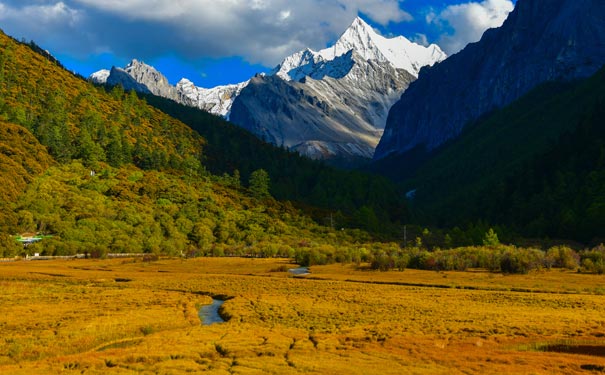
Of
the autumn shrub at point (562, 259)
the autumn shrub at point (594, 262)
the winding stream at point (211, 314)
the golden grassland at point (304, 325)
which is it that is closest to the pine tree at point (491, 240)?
the autumn shrub at point (562, 259)

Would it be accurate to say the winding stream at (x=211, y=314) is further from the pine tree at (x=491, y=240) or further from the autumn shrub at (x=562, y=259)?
the pine tree at (x=491, y=240)

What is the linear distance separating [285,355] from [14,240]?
406 feet

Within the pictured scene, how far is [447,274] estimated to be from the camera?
10612 centimetres

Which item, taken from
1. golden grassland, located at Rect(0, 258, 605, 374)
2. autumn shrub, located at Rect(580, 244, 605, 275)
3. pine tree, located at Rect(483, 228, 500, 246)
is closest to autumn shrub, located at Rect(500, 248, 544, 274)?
autumn shrub, located at Rect(580, 244, 605, 275)

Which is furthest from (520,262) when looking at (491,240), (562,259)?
(491,240)

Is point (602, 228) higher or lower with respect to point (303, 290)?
higher

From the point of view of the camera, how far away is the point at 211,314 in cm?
6450

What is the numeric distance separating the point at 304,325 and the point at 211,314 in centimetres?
1607

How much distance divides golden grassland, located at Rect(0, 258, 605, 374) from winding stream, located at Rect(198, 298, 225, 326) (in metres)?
1.24

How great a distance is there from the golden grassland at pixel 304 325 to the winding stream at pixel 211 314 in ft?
4.05

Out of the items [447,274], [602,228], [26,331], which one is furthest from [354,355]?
[602,228]

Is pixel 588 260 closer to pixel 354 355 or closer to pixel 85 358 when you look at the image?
pixel 354 355

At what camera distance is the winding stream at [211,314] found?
59.5 meters

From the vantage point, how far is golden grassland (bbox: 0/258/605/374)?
37.4 m
